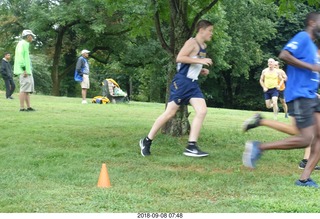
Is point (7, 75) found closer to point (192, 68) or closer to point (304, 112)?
point (192, 68)

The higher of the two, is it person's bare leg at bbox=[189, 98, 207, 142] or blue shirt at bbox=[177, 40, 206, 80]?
blue shirt at bbox=[177, 40, 206, 80]

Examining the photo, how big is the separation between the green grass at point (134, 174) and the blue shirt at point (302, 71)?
1082 mm

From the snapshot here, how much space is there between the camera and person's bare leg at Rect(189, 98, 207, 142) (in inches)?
287

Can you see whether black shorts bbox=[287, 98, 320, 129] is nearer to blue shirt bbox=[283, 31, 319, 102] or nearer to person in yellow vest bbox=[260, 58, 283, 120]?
blue shirt bbox=[283, 31, 319, 102]

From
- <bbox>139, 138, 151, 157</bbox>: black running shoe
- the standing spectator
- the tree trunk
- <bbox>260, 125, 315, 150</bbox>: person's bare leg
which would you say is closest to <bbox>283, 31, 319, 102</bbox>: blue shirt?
<bbox>260, 125, 315, 150</bbox>: person's bare leg

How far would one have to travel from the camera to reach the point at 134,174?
6.25 m

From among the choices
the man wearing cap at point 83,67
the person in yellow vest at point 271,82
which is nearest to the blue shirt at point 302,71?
the person in yellow vest at point 271,82

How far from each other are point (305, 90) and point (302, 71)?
22 centimetres

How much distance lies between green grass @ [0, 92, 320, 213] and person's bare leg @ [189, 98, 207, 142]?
37 cm

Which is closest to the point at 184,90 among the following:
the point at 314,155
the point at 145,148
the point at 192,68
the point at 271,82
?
the point at 192,68

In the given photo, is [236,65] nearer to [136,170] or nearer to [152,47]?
[152,47]

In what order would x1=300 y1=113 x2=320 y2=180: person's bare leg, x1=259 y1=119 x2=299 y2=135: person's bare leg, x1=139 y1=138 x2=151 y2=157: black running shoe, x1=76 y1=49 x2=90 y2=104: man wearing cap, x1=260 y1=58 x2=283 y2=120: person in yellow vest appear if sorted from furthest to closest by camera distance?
x1=76 y1=49 x2=90 y2=104: man wearing cap → x1=260 y1=58 x2=283 y2=120: person in yellow vest → x1=139 y1=138 x2=151 y2=157: black running shoe → x1=259 y1=119 x2=299 y2=135: person's bare leg → x1=300 y1=113 x2=320 y2=180: person's bare leg

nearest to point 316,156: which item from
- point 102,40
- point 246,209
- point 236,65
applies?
point 246,209

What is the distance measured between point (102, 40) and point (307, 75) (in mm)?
30989
